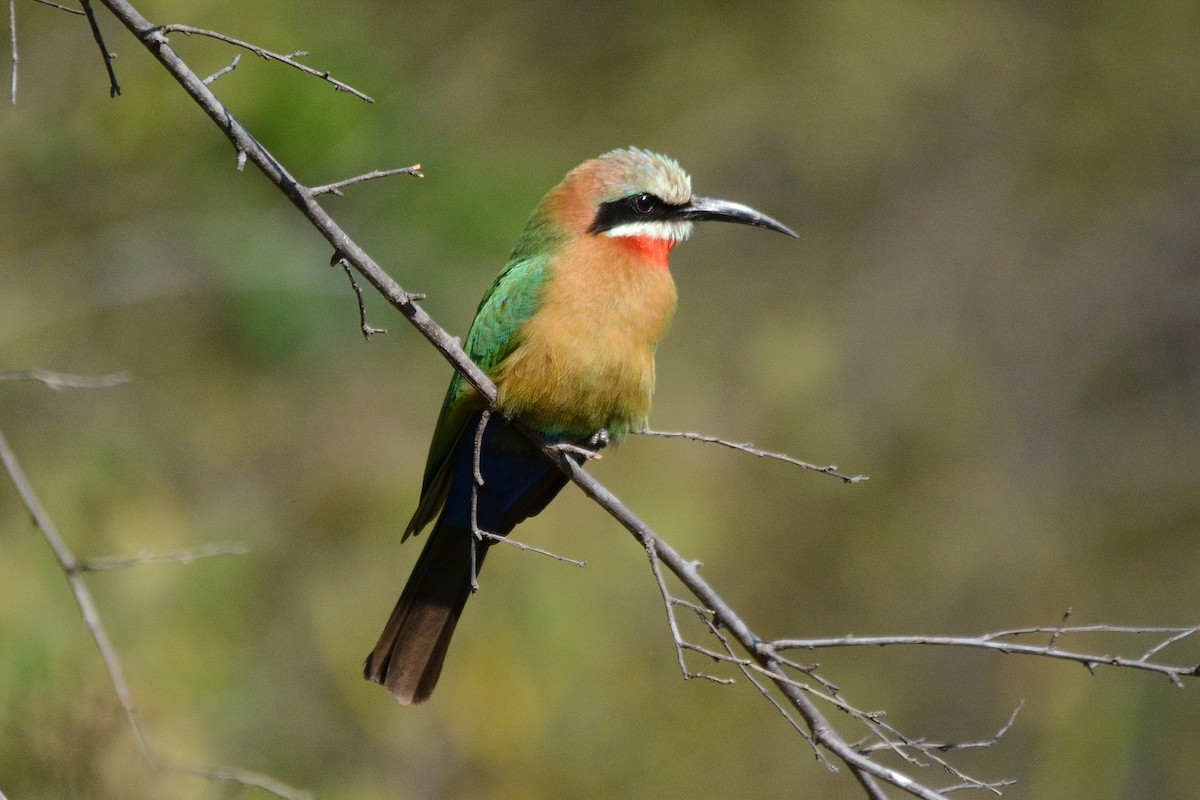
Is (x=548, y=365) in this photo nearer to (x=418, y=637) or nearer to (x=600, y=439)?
(x=600, y=439)

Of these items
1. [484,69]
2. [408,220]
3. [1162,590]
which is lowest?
[408,220]

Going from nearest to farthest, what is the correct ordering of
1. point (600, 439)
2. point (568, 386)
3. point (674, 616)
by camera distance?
1. point (674, 616)
2. point (568, 386)
3. point (600, 439)

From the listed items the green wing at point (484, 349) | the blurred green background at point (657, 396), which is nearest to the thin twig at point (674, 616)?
the green wing at point (484, 349)

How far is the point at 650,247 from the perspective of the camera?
2742 millimetres

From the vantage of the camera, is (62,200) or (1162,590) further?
(1162,590)

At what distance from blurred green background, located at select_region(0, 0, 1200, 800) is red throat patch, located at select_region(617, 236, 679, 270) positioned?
135 centimetres

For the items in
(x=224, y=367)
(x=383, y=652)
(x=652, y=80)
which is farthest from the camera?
(x=652, y=80)

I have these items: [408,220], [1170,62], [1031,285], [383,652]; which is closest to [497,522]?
[383,652]

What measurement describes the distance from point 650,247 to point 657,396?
130 inches

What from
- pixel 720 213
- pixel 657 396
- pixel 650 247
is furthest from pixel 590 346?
pixel 657 396

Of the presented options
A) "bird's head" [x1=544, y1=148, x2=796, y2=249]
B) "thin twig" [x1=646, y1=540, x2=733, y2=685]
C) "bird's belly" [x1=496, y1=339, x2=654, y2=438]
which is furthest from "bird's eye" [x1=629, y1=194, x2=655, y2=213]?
"thin twig" [x1=646, y1=540, x2=733, y2=685]

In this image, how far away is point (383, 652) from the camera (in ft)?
8.95

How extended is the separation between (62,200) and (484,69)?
2.08 meters

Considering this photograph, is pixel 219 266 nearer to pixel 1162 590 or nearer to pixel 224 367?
pixel 224 367
